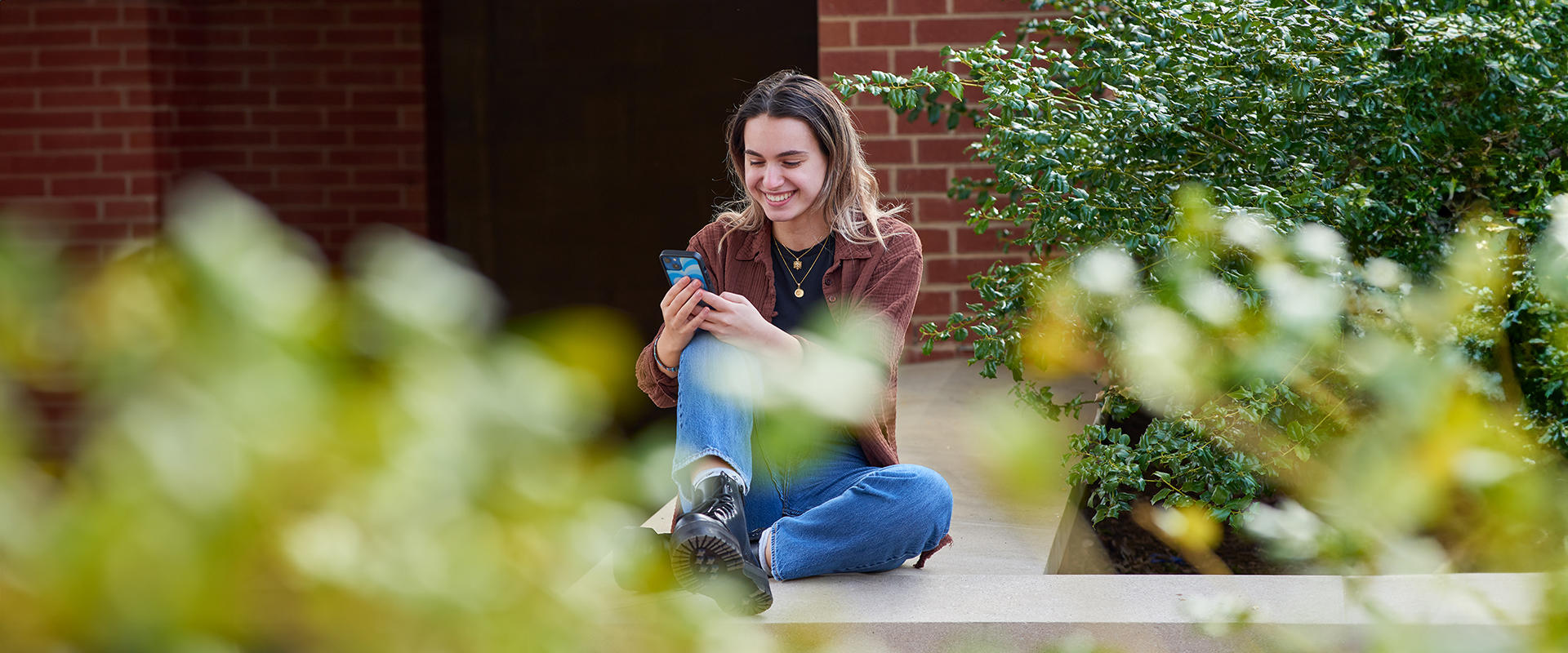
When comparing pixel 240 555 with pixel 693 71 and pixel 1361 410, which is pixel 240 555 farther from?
pixel 693 71

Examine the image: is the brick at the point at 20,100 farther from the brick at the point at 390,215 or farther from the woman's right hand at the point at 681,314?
the woman's right hand at the point at 681,314

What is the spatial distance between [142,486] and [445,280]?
0.13 m

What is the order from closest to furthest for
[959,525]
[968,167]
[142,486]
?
[142,486], [959,525], [968,167]

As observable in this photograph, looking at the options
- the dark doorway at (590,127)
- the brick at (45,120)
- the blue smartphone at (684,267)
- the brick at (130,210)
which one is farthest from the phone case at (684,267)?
the dark doorway at (590,127)

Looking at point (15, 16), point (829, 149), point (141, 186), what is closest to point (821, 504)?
point (829, 149)

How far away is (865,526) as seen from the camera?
2574mm

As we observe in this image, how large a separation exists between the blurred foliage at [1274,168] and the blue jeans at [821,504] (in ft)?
1.45

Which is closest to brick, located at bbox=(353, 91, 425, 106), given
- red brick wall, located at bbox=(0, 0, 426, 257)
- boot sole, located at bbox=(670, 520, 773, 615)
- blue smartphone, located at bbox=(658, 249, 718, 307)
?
red brick wall, located at bbox=(0, 0, 426, 257)

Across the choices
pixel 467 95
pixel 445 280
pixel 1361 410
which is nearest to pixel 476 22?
pixel 467 95

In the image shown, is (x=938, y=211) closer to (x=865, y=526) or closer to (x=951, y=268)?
(x=951, y=268)

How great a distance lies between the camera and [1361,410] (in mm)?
3041

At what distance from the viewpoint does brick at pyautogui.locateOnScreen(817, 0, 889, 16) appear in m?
4.91

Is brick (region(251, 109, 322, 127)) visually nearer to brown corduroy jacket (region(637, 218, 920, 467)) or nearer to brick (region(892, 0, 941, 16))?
brick (region(892, 0, 941, 16))

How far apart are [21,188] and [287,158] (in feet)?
3.57
